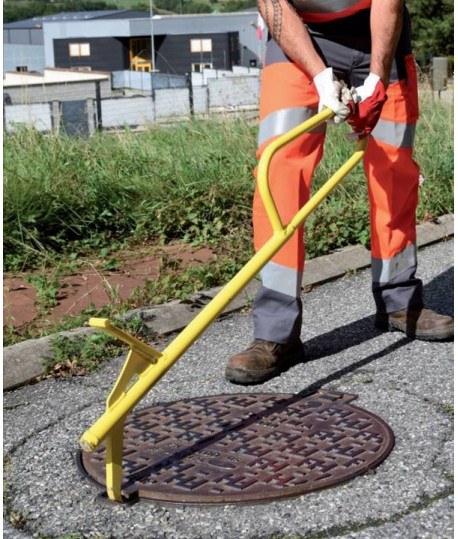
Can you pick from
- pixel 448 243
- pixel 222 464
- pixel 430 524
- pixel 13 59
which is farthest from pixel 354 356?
pixel 13 59

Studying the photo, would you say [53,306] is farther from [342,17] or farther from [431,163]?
[431,163]

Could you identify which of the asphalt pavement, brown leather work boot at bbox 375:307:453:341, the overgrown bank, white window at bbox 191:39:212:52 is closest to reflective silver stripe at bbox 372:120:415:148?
brown leather work boot at bbox 375:307:453:341

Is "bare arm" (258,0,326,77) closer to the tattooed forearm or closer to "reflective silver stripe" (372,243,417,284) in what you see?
the tattooed forearm

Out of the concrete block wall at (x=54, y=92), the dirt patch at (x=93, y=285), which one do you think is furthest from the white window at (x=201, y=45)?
the dirt patch at (x=93, y=285)

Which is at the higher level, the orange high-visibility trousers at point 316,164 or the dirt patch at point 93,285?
the orange high-visibility trousers at point 316,164

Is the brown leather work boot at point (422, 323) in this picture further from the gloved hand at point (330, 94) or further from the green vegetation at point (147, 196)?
the green vegetation at point (147, 196)

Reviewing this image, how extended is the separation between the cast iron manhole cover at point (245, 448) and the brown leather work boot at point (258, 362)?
0.16 metres

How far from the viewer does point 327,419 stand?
381 centimetres

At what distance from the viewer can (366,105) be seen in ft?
13.5

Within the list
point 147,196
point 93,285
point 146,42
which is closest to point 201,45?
point 146,42

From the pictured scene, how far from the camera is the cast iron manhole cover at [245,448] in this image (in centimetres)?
325

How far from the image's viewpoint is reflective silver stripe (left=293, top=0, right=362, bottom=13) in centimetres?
431

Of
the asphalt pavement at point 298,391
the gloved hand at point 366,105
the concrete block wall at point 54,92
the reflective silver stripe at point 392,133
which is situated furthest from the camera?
the concrete block wall at point 54,92

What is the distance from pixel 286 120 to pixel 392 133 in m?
0.52
